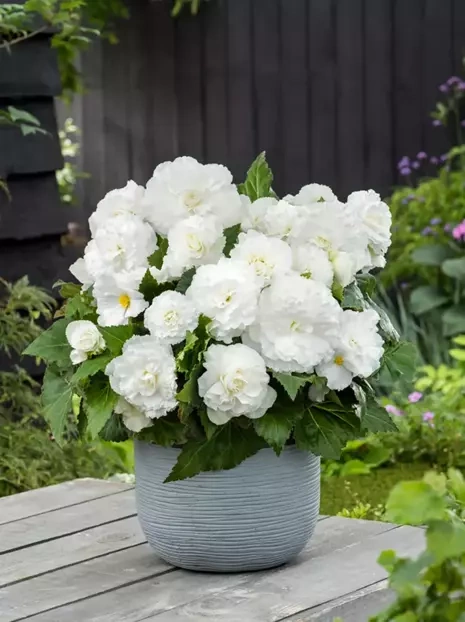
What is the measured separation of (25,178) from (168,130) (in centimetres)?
218

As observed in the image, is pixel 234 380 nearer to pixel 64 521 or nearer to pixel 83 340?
pixel 83 340

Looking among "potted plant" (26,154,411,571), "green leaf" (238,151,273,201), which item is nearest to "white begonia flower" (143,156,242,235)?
"potted plant" (26,154,411,571)

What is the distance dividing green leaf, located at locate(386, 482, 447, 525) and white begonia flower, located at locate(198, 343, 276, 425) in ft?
2.25

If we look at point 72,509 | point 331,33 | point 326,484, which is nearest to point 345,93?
point 331,33

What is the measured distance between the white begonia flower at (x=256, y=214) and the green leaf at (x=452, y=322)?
3052 millimetres

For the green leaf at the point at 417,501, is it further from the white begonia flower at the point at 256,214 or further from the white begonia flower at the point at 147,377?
the white begonia flower at the point at 256,214

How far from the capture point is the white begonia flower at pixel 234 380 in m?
1.54

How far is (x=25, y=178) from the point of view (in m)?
3.70

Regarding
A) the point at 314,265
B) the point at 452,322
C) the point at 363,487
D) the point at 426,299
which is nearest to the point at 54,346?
the point at 314,265

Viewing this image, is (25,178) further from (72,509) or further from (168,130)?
(168,130)

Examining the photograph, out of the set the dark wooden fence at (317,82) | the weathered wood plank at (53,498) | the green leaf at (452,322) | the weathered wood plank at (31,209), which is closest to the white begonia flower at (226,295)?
the weathered wood plank at (53,498)

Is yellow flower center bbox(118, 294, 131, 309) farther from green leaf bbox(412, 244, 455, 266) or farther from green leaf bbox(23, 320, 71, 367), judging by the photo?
green leaf bbox(412, 244, 455, 266)

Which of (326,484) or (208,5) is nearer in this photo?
(326,484)

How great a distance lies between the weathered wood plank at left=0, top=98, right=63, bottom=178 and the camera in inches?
142
